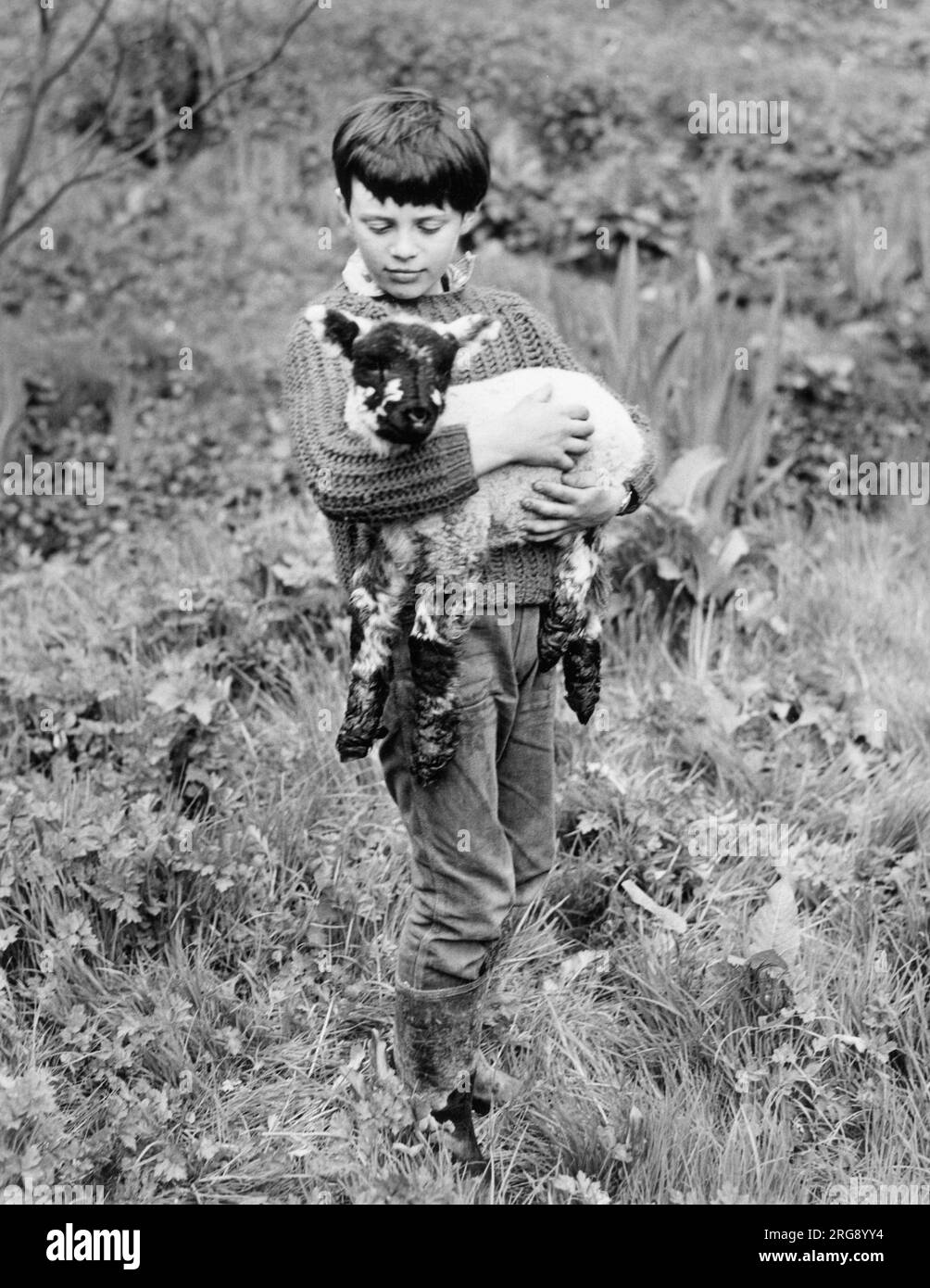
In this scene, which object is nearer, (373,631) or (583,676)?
(373,631)

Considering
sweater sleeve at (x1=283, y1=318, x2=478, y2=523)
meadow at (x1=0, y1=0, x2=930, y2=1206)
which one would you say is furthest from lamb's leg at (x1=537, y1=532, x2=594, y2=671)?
meadow at (x1=0, y1=0, x2=930, y2=1206)

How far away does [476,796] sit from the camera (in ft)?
6.62

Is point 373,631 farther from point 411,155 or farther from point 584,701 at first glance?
point 411,155

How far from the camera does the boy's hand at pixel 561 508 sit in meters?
Answer: 1.92

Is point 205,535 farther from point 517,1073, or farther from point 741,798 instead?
point 517,1073

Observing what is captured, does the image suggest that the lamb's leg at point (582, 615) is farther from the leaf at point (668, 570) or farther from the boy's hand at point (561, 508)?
the leaf at point (668, 570)

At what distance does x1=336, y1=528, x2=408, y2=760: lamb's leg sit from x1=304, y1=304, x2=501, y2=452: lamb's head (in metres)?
0.20

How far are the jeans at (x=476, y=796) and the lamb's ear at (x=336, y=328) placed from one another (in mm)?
431

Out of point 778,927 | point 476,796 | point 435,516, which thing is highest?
point 435,516

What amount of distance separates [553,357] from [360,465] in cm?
43

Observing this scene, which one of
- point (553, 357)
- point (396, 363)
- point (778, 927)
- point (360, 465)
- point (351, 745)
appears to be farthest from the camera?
point (778, 927)

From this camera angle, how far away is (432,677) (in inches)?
75.0

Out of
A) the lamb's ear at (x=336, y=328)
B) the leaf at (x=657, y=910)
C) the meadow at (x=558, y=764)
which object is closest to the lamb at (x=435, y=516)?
the lamb's ear at (x=336, y=328)

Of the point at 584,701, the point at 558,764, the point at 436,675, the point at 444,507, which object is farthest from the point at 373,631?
the point at 558,764
